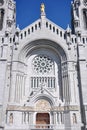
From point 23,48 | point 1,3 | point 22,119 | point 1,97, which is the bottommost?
point 22,119

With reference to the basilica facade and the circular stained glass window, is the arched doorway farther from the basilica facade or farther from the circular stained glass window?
the circular stained glass window

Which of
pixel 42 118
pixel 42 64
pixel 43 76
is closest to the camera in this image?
pixel 42 118

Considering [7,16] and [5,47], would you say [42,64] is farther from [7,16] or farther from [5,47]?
[7,16]

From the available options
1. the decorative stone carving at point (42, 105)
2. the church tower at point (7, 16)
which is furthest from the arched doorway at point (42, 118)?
the church tower at point (7, 16)

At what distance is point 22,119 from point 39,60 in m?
8.94

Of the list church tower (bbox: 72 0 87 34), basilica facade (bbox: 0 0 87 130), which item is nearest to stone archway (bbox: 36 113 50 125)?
basilica facade (bbox: 0 0 87 130)

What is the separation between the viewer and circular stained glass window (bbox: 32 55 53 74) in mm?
27969

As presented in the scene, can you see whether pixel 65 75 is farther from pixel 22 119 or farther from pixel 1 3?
pixel 1 3

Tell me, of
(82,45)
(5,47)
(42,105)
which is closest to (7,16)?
(5,47)

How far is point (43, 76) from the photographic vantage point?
27359 mm

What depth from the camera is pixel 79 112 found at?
23.9m

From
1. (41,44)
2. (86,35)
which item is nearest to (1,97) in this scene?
(41,44)

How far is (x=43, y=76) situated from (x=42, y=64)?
6.60 feet

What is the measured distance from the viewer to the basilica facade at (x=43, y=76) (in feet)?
78.1
